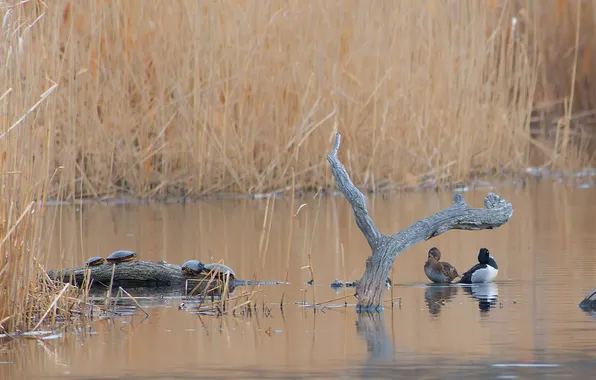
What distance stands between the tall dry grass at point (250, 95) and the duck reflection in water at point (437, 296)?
516cm

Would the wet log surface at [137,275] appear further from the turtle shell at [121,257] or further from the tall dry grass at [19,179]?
the tall dry grass at [19,179]

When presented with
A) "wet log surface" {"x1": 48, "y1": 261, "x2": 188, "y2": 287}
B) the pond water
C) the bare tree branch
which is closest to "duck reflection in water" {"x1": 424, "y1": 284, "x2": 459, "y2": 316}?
the pond water

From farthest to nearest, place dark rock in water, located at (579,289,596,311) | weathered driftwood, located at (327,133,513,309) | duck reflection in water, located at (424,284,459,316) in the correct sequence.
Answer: duck reflection in water, located at (424,284,459,316), weathered driftwood, located at (327,133,513,309), dark rock in water, located at (579,289,596,311)

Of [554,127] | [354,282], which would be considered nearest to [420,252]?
[354,282]

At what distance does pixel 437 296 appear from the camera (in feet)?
25.7

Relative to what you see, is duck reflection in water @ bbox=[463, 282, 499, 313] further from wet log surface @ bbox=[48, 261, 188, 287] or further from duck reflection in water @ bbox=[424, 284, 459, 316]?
wet log surface @ bbox=[48, 261, 188, 287]

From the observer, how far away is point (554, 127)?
19.8 meters

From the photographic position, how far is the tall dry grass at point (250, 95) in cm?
1361

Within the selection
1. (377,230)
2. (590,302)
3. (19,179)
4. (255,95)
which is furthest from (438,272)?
(255,95)

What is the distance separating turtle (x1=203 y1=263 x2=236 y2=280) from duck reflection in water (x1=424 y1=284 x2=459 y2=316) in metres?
1.06

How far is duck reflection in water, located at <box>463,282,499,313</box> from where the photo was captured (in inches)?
293

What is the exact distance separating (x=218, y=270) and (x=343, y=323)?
1241 millimetres

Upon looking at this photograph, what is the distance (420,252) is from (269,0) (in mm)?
4571

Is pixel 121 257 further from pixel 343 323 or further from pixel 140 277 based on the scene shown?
pixel 343 323
